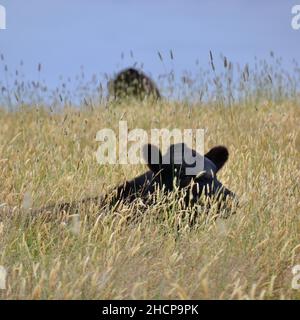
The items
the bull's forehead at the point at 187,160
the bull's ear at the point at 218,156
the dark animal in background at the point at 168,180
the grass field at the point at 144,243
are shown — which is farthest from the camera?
the bull's ear at the point at 218,156

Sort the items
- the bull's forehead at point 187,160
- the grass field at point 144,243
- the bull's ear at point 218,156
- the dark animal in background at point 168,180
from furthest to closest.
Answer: the bull's ear at point 218,156 → the bull's forehead at point 187,160 → the dark animal in background at point 168,180 → the grass field at point 144,243

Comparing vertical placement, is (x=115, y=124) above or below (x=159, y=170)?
above

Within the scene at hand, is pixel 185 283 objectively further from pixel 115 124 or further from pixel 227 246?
pixel 115 124

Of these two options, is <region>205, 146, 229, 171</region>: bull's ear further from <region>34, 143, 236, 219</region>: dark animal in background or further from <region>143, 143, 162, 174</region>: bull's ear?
<region>143, 143, 162, 174</region>: bull's ear

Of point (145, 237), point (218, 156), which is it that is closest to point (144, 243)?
point (145, 237)

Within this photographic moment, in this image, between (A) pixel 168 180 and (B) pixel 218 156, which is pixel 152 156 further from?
(B) pixel 218 156

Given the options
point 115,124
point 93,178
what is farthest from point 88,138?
point 93,178

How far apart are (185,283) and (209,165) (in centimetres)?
199

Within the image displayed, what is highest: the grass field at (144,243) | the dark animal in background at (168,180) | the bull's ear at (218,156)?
the bull's ear at (218,156)

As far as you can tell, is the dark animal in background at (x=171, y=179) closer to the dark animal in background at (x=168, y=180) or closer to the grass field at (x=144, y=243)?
the dark animal in background at (x=168, y=180)

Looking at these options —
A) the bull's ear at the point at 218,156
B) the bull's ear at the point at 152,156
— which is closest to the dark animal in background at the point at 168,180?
the bull's ear at the point at 152,156

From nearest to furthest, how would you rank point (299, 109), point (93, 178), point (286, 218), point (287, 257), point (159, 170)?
1. point (287, 257)
2. point (286, 218)
3. point (159, 170)
4. point (93, 178)
5. point (299, 109)

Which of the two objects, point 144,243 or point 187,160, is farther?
point 187,160
